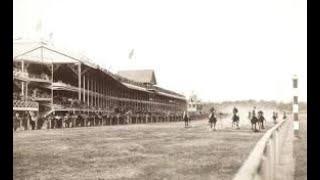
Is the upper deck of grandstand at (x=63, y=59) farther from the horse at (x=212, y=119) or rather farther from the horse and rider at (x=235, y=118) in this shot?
the horse and rider at (x=235, y=118)

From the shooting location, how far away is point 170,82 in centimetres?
357

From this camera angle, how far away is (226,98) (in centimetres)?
345

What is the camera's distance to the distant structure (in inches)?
139

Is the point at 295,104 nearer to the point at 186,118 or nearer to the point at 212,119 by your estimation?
the point at 212,119

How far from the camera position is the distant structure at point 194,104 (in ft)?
11.6

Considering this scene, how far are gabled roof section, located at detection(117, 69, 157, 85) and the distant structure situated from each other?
1.09 ft

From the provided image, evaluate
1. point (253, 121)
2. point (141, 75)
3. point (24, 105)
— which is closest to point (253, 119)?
point (253, 121)

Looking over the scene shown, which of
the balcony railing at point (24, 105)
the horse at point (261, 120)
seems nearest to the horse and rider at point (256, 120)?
the horse at point (261, 120)

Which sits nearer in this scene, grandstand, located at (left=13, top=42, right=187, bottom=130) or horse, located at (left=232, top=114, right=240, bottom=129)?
horse, located at (left=232, top=114, right=240, bottom=129)

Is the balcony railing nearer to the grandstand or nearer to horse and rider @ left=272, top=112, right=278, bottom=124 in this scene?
the grandstand

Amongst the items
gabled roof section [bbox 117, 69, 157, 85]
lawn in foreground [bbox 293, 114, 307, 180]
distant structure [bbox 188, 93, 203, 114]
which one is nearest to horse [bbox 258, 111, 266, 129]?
lawn in foreground [bbox 293, 114, 307, 180]

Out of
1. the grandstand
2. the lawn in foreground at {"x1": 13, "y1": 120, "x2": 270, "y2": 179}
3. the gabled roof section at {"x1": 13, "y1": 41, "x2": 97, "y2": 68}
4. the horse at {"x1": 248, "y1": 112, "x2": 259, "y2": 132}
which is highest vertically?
the gabled roof section at {"x1": 13, "y1": 41, "x2": 97, "y2": 68}
